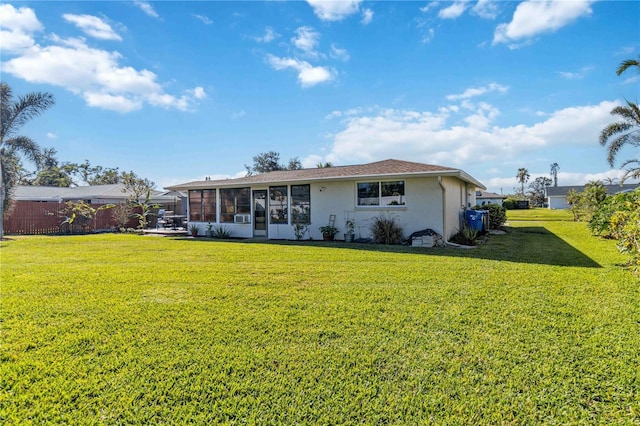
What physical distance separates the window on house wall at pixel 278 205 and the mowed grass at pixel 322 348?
7.81m

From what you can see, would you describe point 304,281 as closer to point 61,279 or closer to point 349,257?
point 349,257

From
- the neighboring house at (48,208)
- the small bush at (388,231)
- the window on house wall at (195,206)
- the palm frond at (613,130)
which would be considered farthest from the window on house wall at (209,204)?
the palm frond at (613,130)

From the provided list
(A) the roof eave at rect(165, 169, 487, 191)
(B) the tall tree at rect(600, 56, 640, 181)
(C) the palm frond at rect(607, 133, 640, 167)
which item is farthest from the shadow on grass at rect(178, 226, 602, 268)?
(B) the tall tree at rect(600, 56, 640, 181)

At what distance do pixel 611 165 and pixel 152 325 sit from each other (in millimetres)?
22267

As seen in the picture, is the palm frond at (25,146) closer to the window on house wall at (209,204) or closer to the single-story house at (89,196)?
the single-story house at (89,196)

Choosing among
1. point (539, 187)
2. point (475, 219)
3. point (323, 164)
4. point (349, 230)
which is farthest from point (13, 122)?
point (539, 187)

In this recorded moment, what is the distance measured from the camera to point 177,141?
21.1m

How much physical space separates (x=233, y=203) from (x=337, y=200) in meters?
5.27

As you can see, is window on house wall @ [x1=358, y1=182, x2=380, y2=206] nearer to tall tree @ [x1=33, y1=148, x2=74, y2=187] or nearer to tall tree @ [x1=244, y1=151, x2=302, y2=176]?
tall tree @ [x1=244, y1=151, x2=302, y2=176]

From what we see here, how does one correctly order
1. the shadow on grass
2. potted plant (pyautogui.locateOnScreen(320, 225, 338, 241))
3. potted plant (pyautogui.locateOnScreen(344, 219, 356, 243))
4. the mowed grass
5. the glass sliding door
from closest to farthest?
the mowed grass, the shadow on grass, potted plant (pyautogui.locateOnScreen(344, 219, 356, 243)), potted plant (pyautogui.locateOnScreen(320, 225, 338, 241)), the glass sliding door

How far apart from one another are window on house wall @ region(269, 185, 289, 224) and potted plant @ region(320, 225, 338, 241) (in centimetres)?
191

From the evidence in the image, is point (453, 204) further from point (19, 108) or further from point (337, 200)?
point (19, 108)

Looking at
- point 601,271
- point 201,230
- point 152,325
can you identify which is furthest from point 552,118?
point 152,325

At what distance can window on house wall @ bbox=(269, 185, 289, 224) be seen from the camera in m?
14.3
